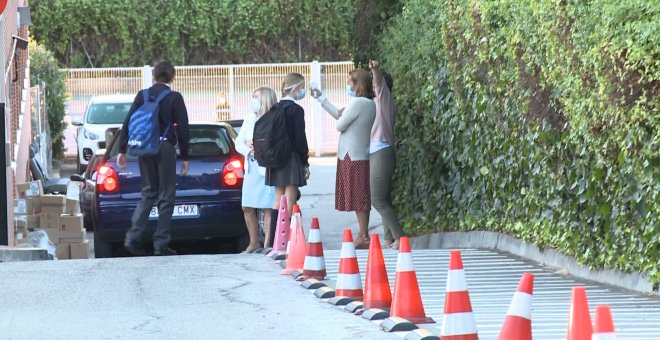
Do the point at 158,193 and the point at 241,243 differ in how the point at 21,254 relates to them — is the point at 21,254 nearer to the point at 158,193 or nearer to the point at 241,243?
the point at 158,193

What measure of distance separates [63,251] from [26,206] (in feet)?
2.16

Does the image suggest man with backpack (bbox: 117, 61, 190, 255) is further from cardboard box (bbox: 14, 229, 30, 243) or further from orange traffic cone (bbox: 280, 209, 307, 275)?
orange traffic cone (bbox: 280, 209, 307, 275)

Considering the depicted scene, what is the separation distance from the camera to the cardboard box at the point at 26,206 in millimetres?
16344

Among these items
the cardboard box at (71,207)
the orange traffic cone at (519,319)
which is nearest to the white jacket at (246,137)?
the cardboard box at (71,207)

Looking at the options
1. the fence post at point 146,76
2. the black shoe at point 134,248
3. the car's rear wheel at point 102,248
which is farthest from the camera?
the fence post at point 146,76

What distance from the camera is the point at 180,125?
1388 centimetres

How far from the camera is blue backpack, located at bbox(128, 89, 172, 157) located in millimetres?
13742

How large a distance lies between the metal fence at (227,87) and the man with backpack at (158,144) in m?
23.9

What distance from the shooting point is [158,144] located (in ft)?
45.3

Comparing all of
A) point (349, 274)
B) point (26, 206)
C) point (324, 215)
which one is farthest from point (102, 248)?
point (324, 215)

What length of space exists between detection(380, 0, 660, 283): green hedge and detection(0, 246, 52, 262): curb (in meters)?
4.01

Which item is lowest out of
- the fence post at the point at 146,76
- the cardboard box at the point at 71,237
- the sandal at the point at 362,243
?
the cardboard box at the point at 71,237

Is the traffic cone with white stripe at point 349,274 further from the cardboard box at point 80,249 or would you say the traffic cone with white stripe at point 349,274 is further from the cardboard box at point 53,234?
the cardboard box at point 53,234

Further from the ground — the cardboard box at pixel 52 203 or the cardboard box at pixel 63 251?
the cardboard box at pixel 52 203
